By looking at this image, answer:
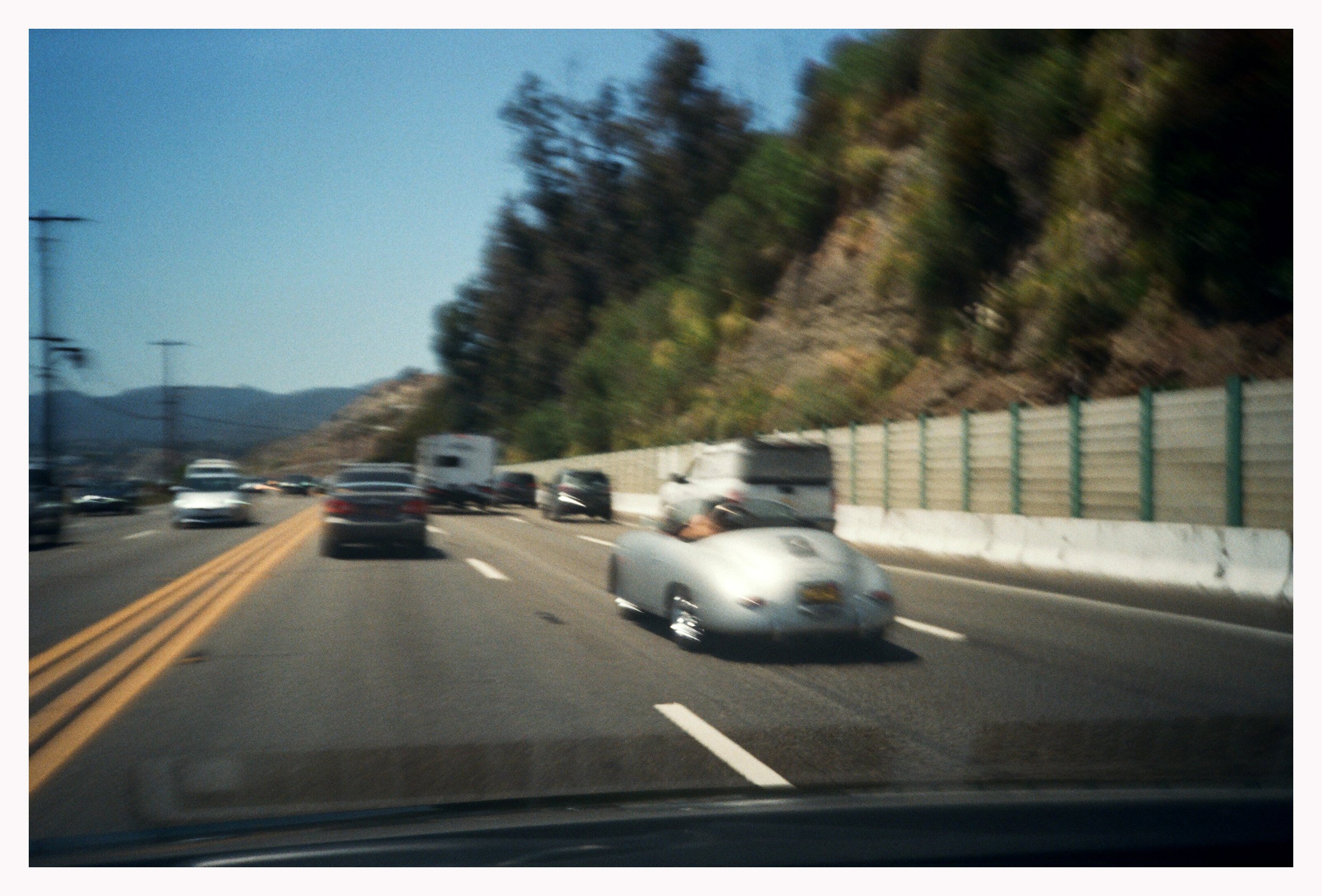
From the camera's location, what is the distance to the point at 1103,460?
16953 millimetres

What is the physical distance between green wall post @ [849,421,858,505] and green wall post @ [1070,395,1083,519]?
8.61 meters

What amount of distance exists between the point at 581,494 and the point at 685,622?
90.3ft

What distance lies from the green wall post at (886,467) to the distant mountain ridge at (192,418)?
104ft

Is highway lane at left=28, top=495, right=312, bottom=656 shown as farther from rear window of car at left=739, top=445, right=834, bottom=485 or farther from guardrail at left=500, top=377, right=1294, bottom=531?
guardrail at left=500, top=377, right=1294, bottom=531

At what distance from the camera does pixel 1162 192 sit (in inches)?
950

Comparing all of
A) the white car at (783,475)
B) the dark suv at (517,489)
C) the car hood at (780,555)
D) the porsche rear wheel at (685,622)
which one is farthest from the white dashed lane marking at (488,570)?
the dark suv at (517,489)

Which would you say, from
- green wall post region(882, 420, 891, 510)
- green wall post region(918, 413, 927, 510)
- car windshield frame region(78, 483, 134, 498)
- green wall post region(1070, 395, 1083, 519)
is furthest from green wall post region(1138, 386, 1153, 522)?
car windshield frame region(78, 483, 134, 498)

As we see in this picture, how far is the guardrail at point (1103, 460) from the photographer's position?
43.9ft

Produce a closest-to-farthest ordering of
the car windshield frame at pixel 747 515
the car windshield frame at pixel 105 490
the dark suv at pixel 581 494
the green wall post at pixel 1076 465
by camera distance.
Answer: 1. the car windshield frame at pixel 747 515
2. the green wall post at pixel 1076 465
3. the dark suv at pixel 581 494
4. the car windshield frame at pixel 105 490

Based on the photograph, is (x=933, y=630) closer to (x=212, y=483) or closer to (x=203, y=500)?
(x=203, y=500)

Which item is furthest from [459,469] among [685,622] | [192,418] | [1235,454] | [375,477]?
[192,418]

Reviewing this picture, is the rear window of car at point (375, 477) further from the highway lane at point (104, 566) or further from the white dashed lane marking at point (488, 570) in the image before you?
the highway lane at point (104, 566)

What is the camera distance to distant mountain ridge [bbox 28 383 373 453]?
4572 cm

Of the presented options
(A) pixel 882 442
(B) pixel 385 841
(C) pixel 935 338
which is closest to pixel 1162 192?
(A) pixel 882 442
